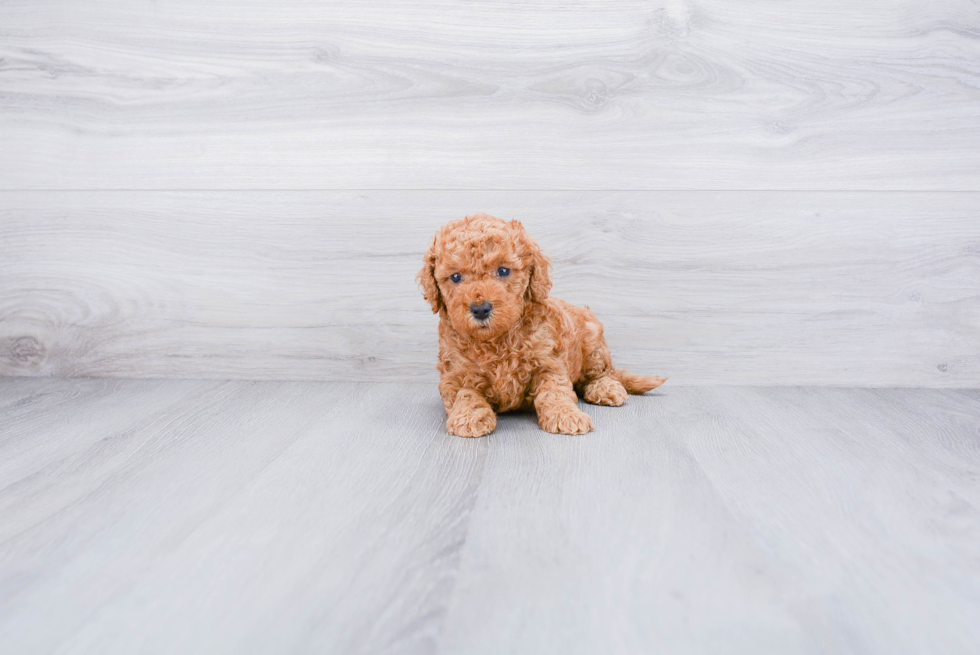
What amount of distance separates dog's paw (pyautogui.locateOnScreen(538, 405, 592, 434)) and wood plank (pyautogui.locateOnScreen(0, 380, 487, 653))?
16 centimetres

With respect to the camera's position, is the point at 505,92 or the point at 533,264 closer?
the point at 533,264

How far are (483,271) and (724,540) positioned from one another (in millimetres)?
628

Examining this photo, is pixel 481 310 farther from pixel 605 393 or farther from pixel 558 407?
pixel 605 393

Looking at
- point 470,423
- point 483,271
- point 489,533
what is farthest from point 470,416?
point 489,533

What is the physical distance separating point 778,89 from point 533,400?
3.26 ft

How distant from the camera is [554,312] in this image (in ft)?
4.24

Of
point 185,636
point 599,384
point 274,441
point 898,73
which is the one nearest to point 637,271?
point 599,384

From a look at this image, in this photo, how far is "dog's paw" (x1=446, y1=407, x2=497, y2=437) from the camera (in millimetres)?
1174

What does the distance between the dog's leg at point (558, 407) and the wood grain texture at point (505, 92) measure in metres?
0.55

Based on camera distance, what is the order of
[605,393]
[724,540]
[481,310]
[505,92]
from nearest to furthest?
[724,540] < [481,310] < [605,393] < [505,92]

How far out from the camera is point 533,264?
4.01 feet

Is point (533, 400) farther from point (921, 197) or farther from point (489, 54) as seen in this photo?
point (921, 197)

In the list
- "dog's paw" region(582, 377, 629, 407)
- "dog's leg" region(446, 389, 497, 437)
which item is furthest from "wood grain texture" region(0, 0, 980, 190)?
"dog's leg" region(446, 389, 497, 437)

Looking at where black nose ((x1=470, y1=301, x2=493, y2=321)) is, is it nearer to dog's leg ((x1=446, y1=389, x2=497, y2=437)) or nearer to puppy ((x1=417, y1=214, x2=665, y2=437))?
puppy ((x1=417, y1=214, x2=665, y2=437))
